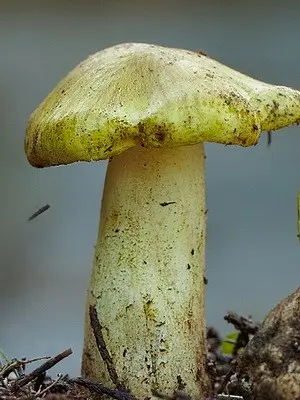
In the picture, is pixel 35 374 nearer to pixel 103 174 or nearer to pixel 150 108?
pixel 150 108

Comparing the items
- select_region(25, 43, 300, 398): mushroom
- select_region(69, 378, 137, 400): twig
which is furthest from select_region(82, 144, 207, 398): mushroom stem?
select_region(69, 378, 137, 400): twig

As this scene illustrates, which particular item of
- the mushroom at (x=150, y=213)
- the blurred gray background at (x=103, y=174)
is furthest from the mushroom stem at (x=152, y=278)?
the blurred gray background at (x=103, y=174)

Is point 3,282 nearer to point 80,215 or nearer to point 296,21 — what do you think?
point 80,215

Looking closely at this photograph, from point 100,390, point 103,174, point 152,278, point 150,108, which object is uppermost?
point 150,108

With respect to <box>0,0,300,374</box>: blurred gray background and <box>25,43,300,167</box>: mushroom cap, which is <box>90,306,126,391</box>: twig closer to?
<box>25,43,300,167</box>: mushroom cap

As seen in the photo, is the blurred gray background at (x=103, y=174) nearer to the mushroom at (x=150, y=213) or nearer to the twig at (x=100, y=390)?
the mushroom at (x=150, y=213)

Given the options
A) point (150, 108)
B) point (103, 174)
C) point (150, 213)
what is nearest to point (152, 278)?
point (150, 213)

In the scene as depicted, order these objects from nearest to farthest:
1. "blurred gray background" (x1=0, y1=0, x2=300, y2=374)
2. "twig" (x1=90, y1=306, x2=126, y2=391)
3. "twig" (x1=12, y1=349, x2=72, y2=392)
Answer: "twig" (x1=12, y1=349, x2=72, y2=392), "twig" (x1=90, y1=306, x2=126, y2=391), "blurred gray background" (x1=0, y1=0, x2=300, y2=374)
